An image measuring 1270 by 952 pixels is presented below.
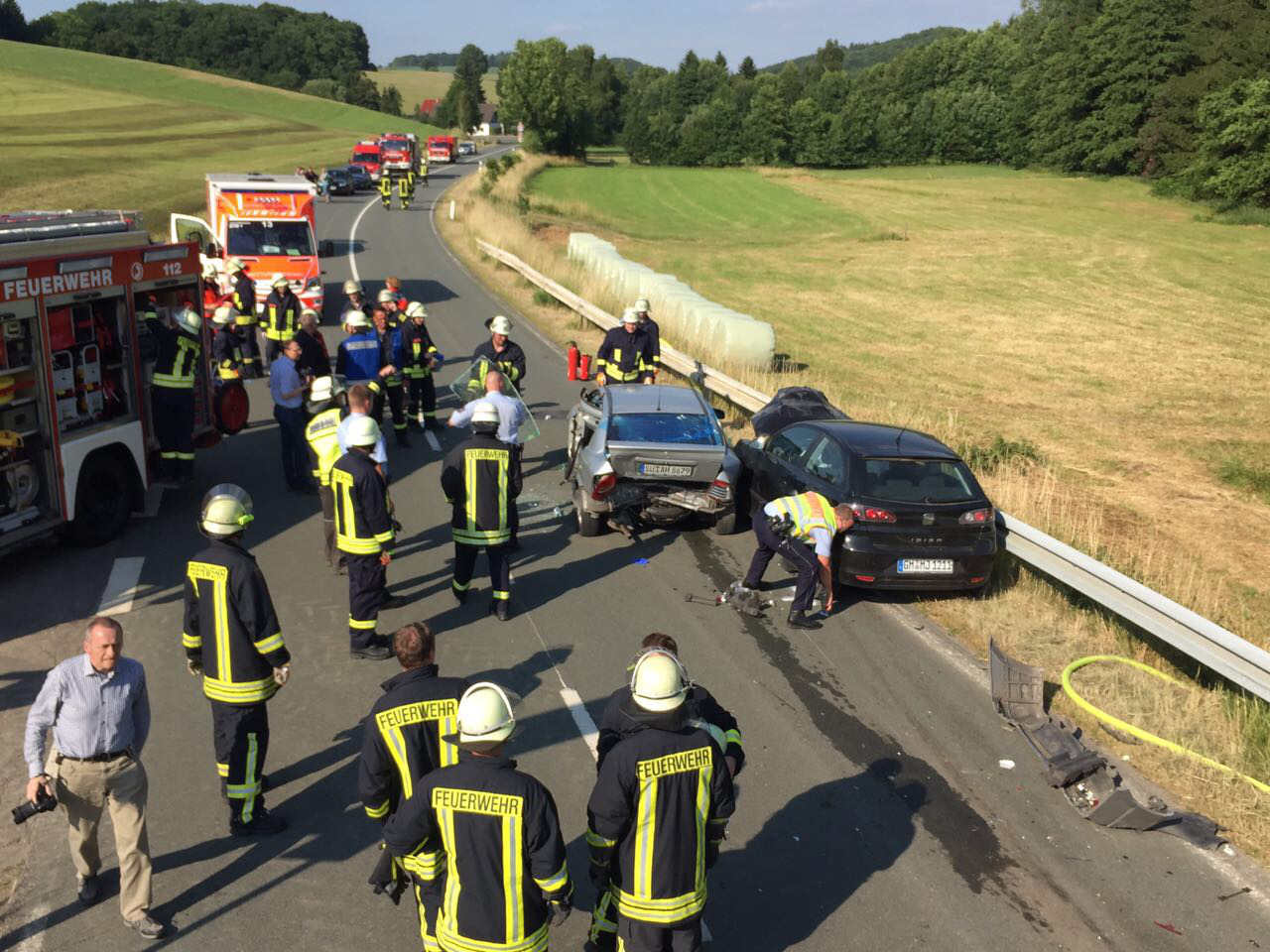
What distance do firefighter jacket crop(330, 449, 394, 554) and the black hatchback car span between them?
151 inches

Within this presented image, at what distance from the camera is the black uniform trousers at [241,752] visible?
237 inches

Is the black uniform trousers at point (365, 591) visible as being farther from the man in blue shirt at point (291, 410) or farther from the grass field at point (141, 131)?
the grass field at point (141, 131)

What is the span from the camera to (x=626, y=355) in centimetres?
1409

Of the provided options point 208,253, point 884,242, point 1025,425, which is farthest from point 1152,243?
point 208,253

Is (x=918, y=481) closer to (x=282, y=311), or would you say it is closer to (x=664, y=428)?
(x=664, y=428)

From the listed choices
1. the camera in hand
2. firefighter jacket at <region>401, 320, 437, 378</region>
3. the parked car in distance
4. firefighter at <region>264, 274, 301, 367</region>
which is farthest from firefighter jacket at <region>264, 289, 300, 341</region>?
the camera in hand

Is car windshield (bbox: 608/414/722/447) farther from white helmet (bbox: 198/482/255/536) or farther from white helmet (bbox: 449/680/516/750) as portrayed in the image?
white helmet (bbox: 449/680/516/750)

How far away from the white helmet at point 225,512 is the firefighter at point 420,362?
25.9 feet

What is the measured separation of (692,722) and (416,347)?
10.3 meters

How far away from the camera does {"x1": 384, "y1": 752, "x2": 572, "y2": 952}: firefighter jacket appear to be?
13.1 ft

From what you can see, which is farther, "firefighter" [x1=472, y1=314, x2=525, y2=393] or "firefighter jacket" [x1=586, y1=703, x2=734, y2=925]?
"firefighter" [x1=472, y1=314, x2=525, y2=393]

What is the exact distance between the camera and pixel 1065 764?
7086 mm

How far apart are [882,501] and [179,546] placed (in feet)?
21.7

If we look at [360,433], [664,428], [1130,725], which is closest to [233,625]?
[360,433]
